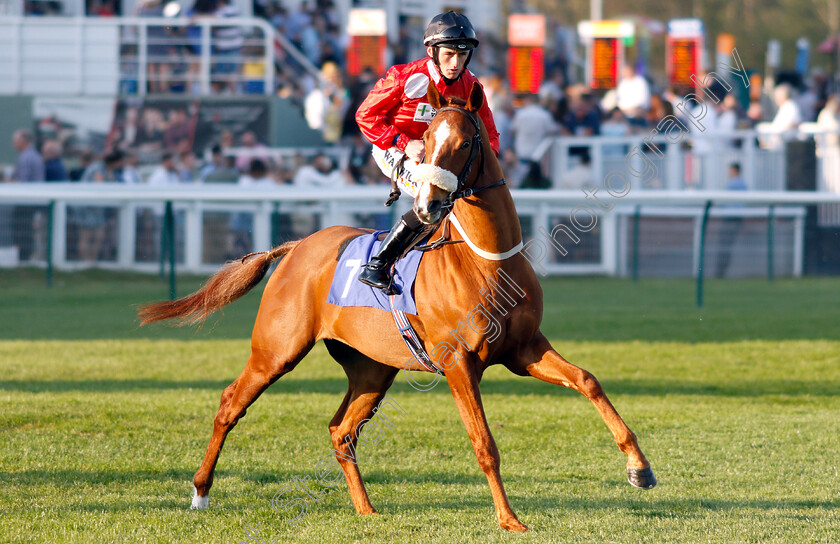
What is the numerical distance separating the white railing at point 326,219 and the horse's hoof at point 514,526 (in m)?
7.62

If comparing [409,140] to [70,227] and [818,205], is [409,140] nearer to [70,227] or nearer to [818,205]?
[70,227]

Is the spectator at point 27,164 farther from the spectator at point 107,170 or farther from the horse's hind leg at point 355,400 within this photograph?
the horse's hind leg at point 355,400

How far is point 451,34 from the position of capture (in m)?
4.39

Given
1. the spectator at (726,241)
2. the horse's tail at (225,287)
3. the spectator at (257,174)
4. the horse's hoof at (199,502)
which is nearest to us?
the horse's hoof at (199,502)

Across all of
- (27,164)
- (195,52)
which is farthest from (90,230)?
(195,52)

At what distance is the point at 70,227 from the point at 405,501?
29.9 ft

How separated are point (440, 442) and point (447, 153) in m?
2.45

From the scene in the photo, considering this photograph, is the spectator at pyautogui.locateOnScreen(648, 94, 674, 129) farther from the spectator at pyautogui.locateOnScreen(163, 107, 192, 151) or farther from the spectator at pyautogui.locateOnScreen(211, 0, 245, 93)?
the spectator at pyautogui.locateOnScreen(163, 107, 192, 151)

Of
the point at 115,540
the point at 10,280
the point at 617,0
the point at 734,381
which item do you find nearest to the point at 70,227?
the point at 10,280

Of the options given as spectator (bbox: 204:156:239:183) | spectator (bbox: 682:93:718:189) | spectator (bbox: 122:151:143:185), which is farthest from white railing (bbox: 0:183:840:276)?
spectator (bbox: 122:151:143:185)

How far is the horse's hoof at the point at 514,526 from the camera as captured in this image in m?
3.96

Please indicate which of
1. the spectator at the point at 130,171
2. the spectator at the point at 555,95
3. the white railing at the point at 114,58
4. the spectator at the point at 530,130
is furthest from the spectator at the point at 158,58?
the spectator at the point at 555,95

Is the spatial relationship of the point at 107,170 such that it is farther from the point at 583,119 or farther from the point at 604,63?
the point at 604,63

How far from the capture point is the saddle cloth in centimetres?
439
